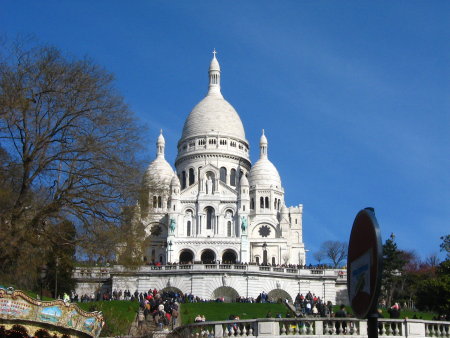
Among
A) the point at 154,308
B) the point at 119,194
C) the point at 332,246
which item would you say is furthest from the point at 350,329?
the point at 332,246

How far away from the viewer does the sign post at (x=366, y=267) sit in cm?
648

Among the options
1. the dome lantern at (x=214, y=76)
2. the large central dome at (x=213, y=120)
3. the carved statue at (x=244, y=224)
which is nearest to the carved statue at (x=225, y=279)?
the carved statue at (x=244, y=224)

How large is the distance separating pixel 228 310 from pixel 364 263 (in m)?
39.2

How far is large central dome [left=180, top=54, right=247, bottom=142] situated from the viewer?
103m

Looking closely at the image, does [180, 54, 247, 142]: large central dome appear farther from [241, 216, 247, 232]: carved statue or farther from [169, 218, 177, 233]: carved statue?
[169, 218, 177, 233]: carved statue

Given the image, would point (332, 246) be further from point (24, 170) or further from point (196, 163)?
point (24, 170)

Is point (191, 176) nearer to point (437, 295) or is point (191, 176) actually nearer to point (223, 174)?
point (223, 174)

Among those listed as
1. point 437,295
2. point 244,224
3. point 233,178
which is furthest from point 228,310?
point 233,178

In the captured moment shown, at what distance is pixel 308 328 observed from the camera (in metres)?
23.3

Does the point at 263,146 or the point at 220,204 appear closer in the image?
the point at 220,204

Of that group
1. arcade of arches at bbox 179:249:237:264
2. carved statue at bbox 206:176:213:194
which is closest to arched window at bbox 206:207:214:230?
carved statue at bbox 206:176:213:194

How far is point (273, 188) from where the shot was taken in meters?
95.9

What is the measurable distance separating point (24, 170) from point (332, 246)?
103 meters

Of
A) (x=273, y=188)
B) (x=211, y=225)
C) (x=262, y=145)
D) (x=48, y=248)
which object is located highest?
(x=262, y=145)
